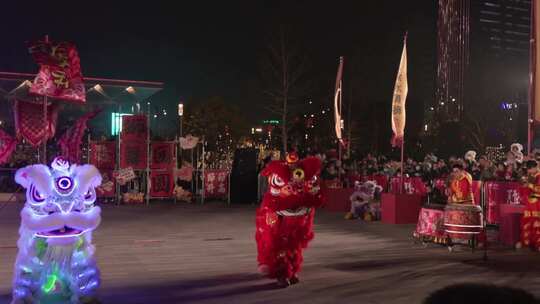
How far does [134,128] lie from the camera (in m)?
17.8

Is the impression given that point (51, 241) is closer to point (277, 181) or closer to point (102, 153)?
point (277, 181)

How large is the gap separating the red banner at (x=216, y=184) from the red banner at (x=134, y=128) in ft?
8.67

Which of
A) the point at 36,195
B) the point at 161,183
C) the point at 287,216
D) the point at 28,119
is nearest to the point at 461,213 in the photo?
the point at 287,216

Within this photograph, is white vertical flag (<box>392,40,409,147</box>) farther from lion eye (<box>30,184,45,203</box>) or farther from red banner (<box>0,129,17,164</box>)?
red banner (<box>0,129,17,164</box>)


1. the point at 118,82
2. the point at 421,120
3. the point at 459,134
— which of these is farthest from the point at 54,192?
the point at 421,120

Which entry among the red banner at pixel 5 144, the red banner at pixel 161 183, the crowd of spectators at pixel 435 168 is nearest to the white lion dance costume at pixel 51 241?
the crowd of spectators at pixel 435 168

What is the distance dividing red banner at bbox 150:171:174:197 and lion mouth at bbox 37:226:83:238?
12740 millimetres

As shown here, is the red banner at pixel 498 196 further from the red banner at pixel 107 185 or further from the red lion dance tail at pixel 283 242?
the red banner at pixel 107 185

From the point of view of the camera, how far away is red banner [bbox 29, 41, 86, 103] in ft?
21.5

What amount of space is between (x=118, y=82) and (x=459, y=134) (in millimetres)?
21485

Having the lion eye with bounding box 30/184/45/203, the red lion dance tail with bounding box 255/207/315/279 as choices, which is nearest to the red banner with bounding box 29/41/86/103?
the lion eye with bounding box 30/184/45/203

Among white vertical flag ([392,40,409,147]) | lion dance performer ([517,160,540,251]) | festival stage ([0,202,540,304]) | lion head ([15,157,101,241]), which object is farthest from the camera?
white vertical flag ([392,40,409,147])

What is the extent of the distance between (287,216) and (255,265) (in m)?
1.71

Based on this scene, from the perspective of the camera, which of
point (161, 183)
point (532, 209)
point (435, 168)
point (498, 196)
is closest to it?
point (532, 209)
